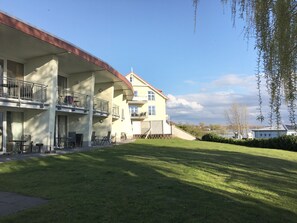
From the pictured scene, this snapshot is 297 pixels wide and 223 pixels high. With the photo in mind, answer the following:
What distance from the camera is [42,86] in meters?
18.2

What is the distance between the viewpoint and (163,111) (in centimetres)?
5925

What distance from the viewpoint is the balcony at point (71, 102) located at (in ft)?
67.1

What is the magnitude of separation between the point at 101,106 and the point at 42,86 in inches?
406

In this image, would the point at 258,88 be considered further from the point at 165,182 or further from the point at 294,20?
the point at 165,182

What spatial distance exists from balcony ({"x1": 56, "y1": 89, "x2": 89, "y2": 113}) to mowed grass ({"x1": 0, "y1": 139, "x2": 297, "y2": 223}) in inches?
333

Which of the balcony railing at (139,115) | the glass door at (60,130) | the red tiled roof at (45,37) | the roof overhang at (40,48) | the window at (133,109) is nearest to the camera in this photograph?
the red tiled roof at (45,37)

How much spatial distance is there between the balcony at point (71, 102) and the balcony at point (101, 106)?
7.56 feet

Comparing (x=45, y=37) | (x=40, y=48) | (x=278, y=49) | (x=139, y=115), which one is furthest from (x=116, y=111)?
(x=278, y=49)

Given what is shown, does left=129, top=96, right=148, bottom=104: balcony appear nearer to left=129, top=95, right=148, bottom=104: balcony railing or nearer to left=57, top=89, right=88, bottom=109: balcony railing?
left=129, top=95, right=148, bottom=104: balcony railing

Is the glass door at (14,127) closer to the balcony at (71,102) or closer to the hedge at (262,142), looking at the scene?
the balcony at (71,102)

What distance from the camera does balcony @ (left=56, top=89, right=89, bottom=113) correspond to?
2044 cm

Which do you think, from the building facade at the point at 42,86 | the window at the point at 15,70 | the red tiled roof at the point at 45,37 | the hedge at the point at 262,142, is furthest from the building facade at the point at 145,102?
the window at the point at 15,70

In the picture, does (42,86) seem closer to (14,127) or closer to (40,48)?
(40,48)

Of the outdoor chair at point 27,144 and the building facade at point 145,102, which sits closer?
the outdoor chair at point 27,144
